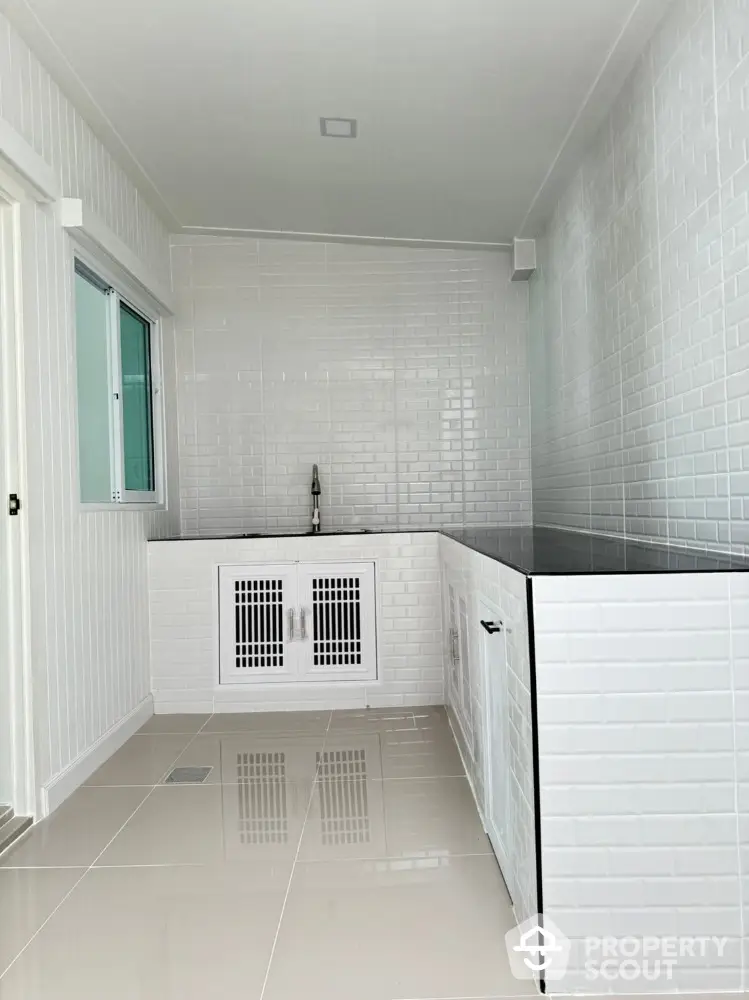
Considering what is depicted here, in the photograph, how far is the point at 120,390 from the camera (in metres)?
3.90

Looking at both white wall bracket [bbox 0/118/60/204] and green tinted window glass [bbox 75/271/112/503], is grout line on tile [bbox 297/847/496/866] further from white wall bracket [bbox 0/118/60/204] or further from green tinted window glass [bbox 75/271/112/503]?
white wall bracket [bbox 0/118/60/204]

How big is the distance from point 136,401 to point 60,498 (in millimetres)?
1327

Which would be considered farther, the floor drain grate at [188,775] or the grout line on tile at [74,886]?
the floor drain grate at [188,775]

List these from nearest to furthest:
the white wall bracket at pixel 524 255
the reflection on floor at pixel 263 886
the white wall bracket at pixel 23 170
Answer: the reflection on floor at pixel 263 886, the white wall bracket at pixel 23 170, the white wall bracket at pixel 524 255

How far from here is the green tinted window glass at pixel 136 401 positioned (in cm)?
401

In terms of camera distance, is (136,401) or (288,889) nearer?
(288,889)

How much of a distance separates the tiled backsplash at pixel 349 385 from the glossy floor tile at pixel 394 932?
2798mm

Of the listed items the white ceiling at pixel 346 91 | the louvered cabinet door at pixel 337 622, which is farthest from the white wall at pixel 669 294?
the louvered cabinet door at pixel 337 622

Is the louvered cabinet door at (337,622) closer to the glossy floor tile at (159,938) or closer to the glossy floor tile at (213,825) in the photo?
the glossy floor tile at (213,825)

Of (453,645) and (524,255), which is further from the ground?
(524,255)

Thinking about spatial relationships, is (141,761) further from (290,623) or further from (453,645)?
(453,645)

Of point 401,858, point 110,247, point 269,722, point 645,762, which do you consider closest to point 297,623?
point 269,722

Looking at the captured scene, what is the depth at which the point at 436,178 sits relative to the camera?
151 inches

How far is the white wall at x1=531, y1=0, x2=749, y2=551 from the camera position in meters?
2.10
